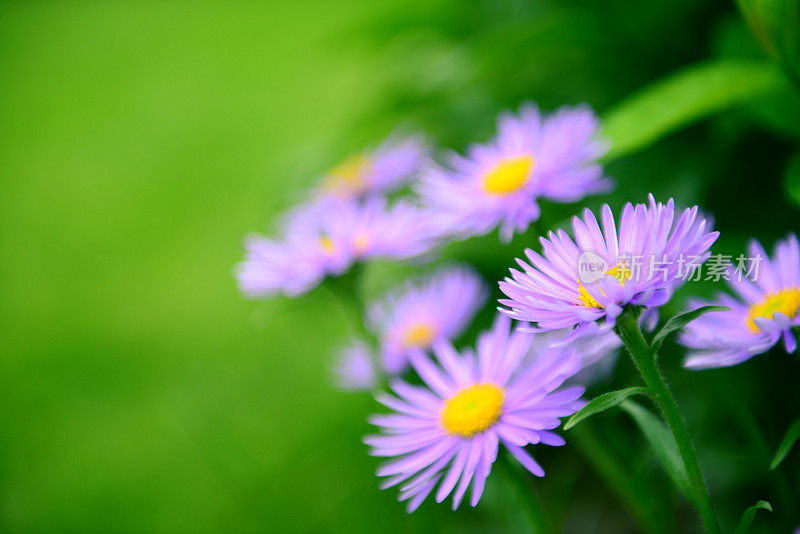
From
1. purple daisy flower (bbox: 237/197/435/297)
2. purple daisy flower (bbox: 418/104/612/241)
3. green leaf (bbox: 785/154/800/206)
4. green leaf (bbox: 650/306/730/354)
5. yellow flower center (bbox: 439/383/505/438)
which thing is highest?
purple daisy flower (bbox: 237/197/435/297)

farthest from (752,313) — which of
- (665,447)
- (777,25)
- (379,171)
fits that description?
(379,171)

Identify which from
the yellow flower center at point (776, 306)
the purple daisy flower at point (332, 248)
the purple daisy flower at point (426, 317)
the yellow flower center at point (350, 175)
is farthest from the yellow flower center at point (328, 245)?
the yellow flower center at point (776, 306)

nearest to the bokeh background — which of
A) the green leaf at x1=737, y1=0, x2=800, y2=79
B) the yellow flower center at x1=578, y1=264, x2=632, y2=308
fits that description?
the green leaf at x1=737, y1=0, x2=800, y2=79

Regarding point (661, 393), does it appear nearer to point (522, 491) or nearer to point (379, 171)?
point (522, 491)

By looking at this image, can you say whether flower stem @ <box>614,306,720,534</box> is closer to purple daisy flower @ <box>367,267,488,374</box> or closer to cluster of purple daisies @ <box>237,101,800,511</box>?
cluster of purple daisies @ <box>237,101,800,511</box>

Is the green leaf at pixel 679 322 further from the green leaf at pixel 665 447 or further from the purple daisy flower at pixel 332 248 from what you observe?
the purple daisy flower at pixel 332 248

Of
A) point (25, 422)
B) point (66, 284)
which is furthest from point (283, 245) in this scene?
point (66, 284)
